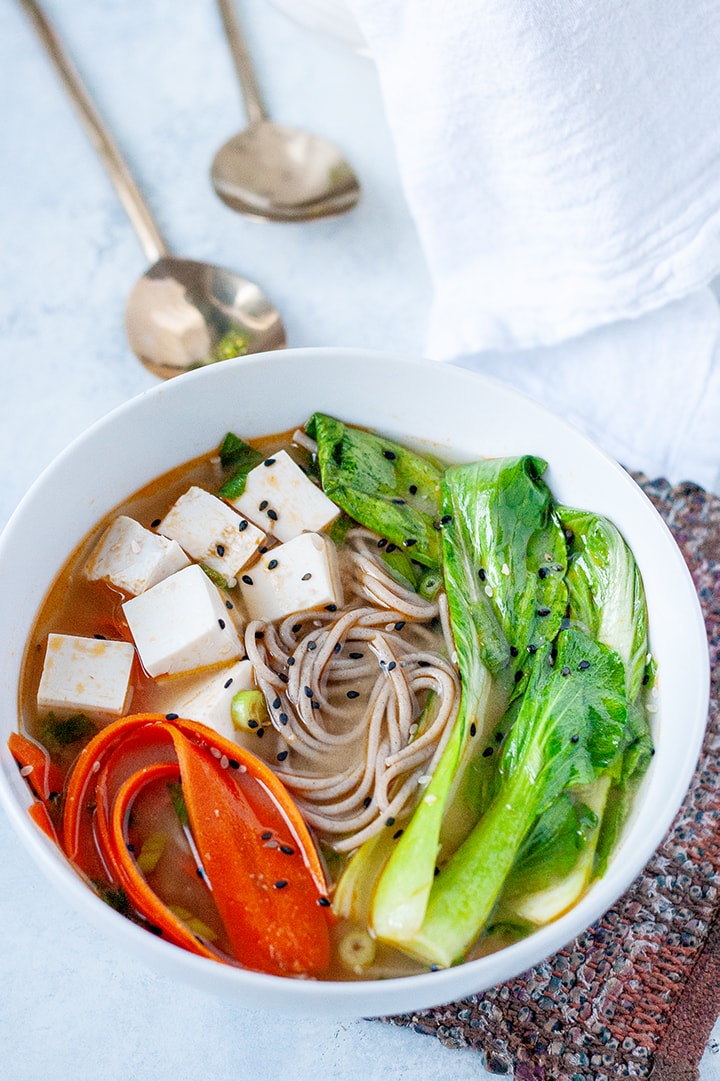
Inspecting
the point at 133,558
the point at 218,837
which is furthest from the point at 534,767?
the point at 133,558

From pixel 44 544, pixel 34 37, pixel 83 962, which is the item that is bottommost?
pixel 83 962

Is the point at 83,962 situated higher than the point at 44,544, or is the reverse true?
the point at 44,544

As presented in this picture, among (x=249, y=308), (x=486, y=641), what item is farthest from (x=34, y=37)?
(x=486, y=641)

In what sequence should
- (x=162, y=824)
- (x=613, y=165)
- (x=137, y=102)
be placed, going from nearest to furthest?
(x=162, y=824)
(x=613, y=165)
(x=137, y=102)

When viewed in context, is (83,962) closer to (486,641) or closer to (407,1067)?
(407,1067)

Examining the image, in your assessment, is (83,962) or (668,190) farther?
(668,190)

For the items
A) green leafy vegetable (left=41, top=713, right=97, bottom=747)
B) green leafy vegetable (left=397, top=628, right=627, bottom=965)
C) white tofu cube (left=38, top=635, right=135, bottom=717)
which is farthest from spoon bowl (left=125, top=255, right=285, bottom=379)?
green leafy vegetable (left=397, top=628, right=627, bottom=965)

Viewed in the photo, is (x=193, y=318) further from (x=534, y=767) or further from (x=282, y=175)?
(x=534, y=767)
